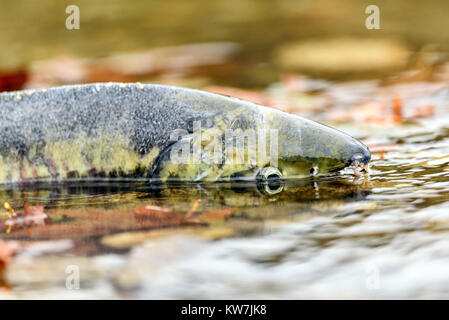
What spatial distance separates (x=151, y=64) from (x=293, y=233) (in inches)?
169

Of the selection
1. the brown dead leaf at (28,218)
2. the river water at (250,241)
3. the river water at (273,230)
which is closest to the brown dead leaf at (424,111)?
the river water at (273,230)

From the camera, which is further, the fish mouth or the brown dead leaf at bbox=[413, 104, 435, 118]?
the brown dead leaf at bbox=[413, 104, 435, 118]

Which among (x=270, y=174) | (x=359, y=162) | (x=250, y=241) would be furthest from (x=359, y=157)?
(x=250, y=241)

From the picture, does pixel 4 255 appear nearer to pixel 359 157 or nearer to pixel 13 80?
pixel 359 157

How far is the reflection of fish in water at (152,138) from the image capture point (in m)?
2.66

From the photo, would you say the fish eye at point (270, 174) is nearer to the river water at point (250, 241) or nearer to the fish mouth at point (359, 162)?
the river water at point (250, 241)

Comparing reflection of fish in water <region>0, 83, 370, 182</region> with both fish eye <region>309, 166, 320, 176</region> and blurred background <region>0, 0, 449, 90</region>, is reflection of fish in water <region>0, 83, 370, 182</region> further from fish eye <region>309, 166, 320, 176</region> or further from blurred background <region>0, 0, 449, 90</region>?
blurred background <region>0, 0, 449, 90</region>

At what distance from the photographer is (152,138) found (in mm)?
2723

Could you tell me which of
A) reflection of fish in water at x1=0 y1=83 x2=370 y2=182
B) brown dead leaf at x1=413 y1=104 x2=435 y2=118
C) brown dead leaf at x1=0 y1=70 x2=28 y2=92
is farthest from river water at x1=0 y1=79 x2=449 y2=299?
brown dead leaf at x1=0 y1=70 x2=28 y2=92

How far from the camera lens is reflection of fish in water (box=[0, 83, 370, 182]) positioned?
105 inches

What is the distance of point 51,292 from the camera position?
171cm

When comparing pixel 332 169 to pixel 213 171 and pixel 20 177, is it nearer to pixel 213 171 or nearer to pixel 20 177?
pixel 213 171

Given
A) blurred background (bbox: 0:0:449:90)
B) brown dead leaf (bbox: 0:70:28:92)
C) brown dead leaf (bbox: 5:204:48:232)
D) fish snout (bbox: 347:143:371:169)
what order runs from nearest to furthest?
brown dead leaf (bbox: 5:204:48:232) < fish snout (bbox: 347:143:371:169) < brown dead leaf (bbox: 0:70:28:92) < blurred background (bbox: 0:0:449:90)
